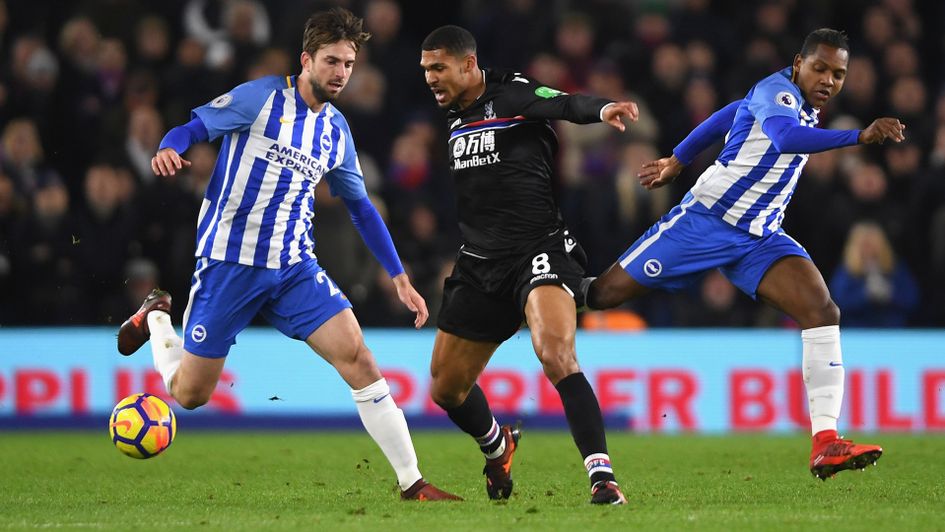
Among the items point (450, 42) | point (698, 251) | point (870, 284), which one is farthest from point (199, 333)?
point (870, 284)

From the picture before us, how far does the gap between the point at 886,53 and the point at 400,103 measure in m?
4.89

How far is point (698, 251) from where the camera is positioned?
7.86 m

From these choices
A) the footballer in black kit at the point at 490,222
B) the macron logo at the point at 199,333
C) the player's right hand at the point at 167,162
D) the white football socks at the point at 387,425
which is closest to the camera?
the player's right hand at the point at 167,162

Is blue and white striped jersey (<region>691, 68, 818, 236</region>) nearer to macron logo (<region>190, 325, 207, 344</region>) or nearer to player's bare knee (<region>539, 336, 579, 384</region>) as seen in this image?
player's bare knee (<region>539, 336, 579, 384</region>)

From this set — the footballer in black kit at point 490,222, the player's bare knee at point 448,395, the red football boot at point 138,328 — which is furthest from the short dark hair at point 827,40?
the red football boot at point 138,328

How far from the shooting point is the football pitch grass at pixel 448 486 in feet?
20.2

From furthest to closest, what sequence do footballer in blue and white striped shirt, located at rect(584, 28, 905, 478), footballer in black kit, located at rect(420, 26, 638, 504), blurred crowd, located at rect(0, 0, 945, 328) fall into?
blurred crowd, located at rect(0, 0, 945, 328) < footballer in blue and white striped shirt, located at rect(584, 28, 905, 478) < footballer in black kit, located at rect(420, 26, 638, 504)

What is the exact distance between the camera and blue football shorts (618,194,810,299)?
7.71 metres

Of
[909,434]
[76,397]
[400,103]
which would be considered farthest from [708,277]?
[76,397]

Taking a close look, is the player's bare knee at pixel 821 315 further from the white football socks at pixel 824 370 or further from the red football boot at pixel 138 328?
the red football boot at pixel 138 328

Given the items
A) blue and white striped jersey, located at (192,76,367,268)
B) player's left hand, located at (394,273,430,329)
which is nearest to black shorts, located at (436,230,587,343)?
player's left hand, located at (394,273,430,329)

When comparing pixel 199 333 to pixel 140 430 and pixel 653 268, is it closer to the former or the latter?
pixel 140 430

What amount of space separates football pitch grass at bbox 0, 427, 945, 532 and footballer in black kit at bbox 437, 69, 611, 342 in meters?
0.97

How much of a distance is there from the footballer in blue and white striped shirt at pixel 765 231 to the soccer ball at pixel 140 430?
2.37 metres
